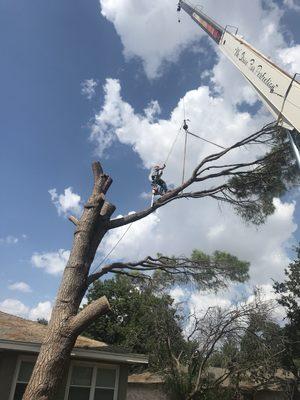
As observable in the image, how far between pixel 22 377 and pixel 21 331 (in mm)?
1247

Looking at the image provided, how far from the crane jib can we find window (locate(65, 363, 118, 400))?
30.9 feet

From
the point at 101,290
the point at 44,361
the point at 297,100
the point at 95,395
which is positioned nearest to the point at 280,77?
the point at 297,100

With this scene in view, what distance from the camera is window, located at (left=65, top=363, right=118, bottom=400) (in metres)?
10.1

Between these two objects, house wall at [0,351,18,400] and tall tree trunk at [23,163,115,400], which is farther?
house wall at [0,351,18,400]

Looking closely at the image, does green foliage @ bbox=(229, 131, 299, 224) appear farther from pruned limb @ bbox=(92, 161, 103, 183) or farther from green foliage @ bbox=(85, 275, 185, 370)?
green foliage @ bbox=(85, 275, 185, 370)

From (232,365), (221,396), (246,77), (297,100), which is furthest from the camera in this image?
(221,396)

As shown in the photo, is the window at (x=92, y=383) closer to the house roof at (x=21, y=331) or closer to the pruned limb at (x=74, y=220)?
the house roof at (x=21, y=331)

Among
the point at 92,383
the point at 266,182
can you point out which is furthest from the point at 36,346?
the point at 266,182

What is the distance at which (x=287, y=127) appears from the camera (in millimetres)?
6316

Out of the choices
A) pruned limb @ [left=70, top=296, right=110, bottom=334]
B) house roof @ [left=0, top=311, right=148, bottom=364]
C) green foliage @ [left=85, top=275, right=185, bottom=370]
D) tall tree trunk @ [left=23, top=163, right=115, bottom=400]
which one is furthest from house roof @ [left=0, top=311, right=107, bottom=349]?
green foliage @ [left=85, top=275, right=185, bottom=370]

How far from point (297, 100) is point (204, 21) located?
314 inches

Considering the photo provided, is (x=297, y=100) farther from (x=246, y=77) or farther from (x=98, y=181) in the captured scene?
(x=98, y=181)

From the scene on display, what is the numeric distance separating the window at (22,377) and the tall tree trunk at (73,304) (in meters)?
2.51

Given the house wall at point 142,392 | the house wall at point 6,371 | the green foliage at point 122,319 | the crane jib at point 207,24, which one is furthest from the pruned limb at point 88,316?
the house wall at point 142,392
